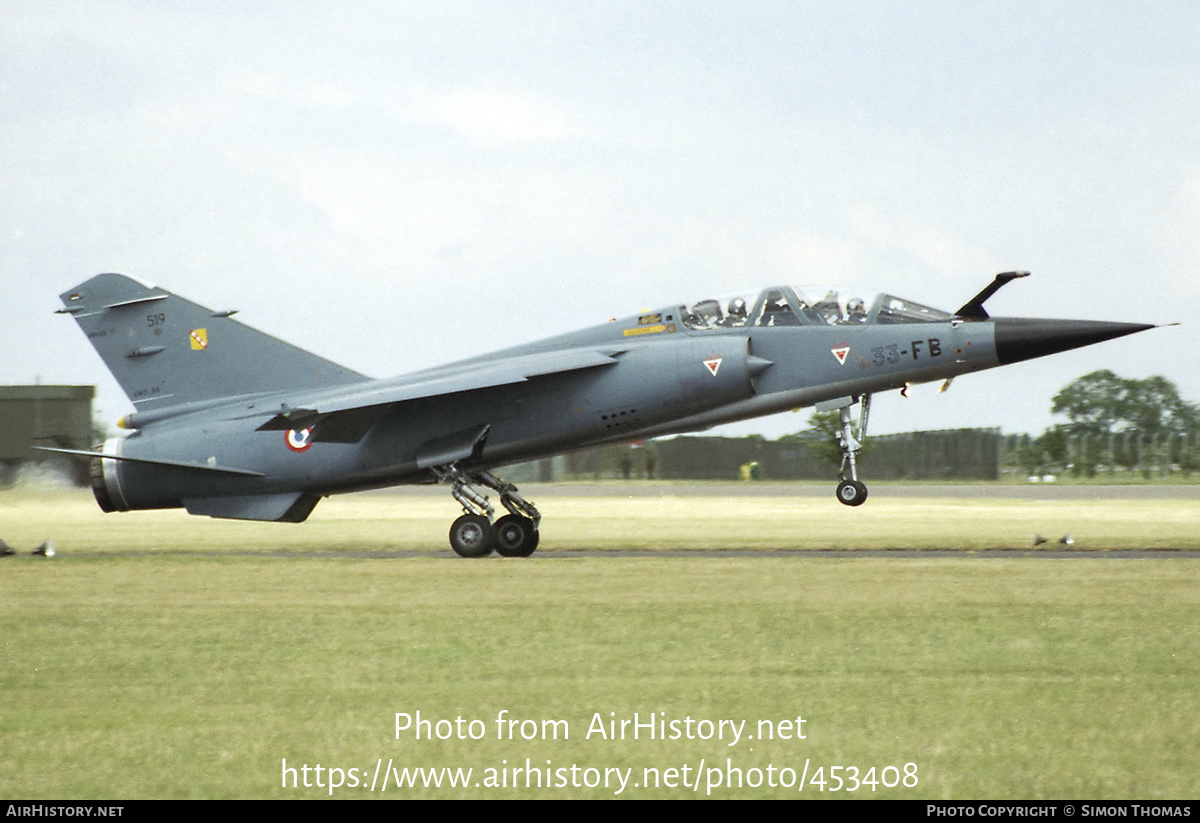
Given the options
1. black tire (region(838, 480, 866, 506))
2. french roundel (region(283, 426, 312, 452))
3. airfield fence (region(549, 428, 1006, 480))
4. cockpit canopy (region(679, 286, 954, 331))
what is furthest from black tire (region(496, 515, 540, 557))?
airfield fence (region(549, 428, 1006, 480))

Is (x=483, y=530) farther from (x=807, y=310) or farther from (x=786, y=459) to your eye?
(x=786, y=459)

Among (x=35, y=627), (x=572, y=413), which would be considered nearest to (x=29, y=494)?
(x=572, y=413)

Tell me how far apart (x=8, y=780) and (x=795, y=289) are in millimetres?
11868

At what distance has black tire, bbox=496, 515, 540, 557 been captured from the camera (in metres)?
16.5

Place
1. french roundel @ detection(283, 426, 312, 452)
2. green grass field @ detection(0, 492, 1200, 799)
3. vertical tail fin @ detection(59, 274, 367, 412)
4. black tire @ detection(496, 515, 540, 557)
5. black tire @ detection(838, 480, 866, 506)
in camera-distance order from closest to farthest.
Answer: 1. green grass field @ detection(0, 492, 1200, 799)
2. black tire @ detection(838, 480, 866, 506)
3. black tire @ detection(496, 515, 540, 557)
4. french roundel @ detection(283, 426, 312, 452)
5. vertical tail fin @ detection(59, 274, 367, 412)

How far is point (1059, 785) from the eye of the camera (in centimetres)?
509

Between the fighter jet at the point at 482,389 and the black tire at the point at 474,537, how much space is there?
0.09ft

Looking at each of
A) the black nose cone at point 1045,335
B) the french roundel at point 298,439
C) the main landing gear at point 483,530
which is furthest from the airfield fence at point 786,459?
the black nose cone at point 1045,335

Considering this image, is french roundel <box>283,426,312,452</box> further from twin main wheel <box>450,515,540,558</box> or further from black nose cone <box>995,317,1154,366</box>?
black nose cone <box>995,317,1154,366</box>

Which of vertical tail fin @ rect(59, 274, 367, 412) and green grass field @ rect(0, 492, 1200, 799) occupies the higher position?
vertical tail fin @ rect(59, 274, 367, 412)

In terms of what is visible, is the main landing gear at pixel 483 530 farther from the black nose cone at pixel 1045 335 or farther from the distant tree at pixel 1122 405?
the distant tree at pixel 1122 405

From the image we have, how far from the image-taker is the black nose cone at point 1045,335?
14570mm

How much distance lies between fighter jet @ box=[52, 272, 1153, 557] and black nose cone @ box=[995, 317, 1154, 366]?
0.07ft
